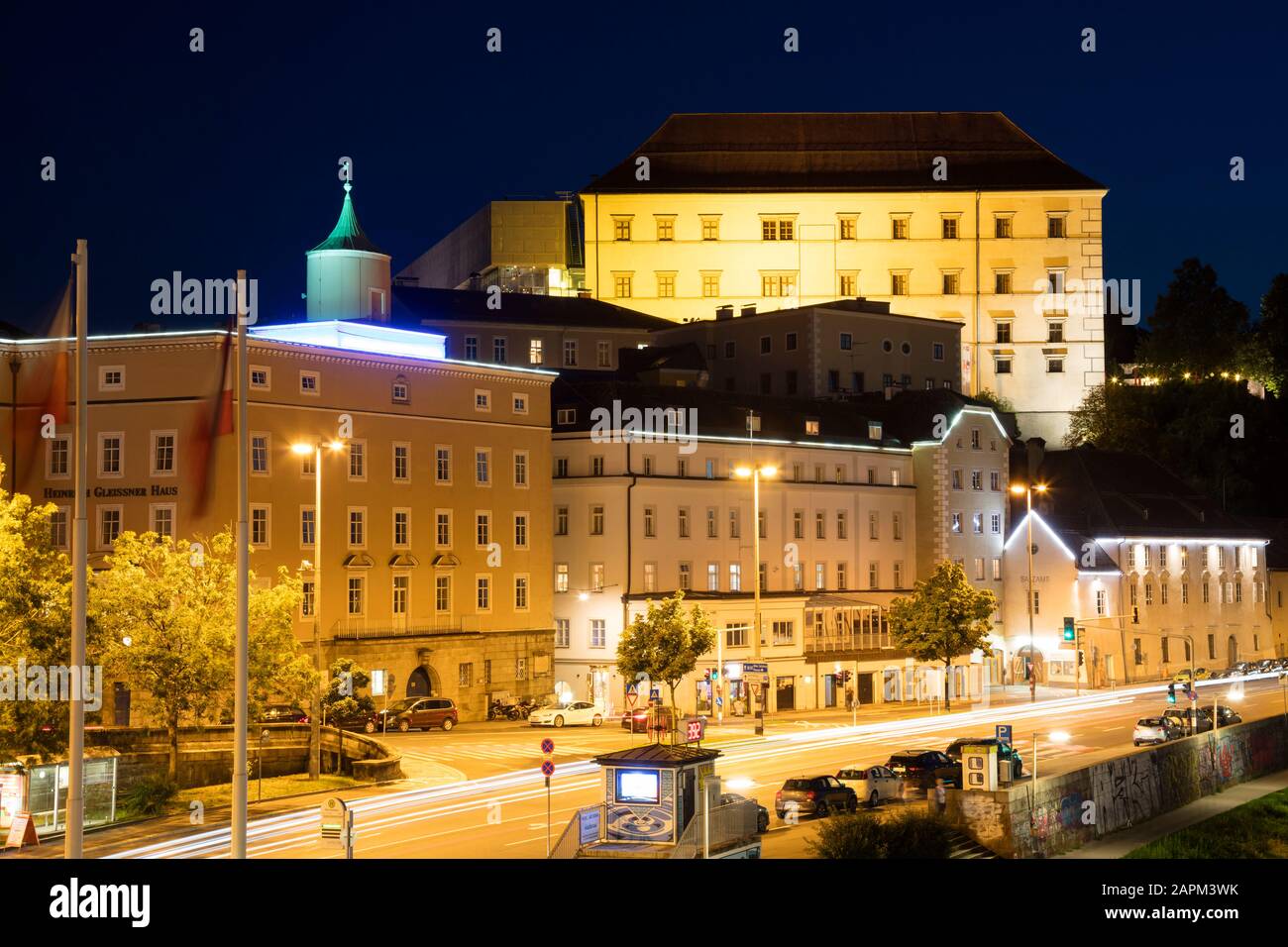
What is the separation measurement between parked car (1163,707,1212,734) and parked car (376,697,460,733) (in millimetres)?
29793

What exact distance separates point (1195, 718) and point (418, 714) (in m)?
31.6

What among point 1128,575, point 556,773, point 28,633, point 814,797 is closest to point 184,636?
point 28,633

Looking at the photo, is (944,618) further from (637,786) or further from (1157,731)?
(637,786)

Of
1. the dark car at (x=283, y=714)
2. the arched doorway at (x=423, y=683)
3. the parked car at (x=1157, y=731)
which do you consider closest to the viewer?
the dark car at (x=283, y=714)

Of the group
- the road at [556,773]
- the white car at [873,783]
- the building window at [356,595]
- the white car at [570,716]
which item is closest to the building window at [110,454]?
the building window at [356,595]

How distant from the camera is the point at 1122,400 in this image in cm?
13600

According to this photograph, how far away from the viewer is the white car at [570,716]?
7431 centimetres

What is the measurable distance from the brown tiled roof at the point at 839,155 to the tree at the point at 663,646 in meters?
74.6

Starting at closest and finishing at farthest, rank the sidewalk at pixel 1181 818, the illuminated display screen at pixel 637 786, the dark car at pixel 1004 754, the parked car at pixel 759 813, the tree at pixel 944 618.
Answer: the illuminated display screen at pixel 637 786, the parked car at pixel 759 813, the sidewalk at pixel 1181 818, the dark car at pixel 1004 754, the tree at pixel 944 618

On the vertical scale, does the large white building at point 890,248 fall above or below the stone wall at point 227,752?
above

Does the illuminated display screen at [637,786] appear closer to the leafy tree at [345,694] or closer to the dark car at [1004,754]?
the dark car at [1004,754]

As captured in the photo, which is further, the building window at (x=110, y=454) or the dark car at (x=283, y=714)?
the building window at (x=110, y=454)

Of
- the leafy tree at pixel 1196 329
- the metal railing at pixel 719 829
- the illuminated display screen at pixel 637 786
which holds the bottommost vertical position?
the metal railing at pixel 719 829
